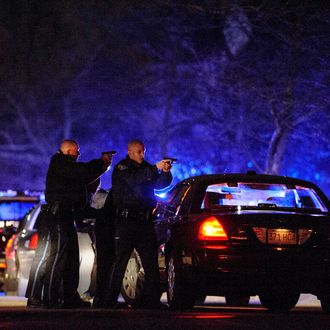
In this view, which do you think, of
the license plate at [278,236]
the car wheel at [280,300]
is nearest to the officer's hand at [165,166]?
the license plate at [278,236]

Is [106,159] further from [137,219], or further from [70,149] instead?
[137,219]

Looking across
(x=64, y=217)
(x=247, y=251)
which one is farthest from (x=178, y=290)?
(x=64, y=217)

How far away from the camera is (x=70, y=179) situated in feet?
40.2

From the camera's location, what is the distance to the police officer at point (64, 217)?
1224 cm

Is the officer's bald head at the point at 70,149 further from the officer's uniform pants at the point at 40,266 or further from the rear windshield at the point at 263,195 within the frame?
the rear windshield at the point at 263,195

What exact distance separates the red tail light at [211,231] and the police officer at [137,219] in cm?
79

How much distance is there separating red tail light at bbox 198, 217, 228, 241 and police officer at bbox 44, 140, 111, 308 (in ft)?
4.53

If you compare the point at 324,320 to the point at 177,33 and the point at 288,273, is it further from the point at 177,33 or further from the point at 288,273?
the point at 177,33

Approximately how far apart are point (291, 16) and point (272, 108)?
2184mm

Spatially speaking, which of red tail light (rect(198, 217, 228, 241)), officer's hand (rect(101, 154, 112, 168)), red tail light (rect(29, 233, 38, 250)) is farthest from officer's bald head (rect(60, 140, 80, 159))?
red tail light (rect(29, 233, 38, 250))

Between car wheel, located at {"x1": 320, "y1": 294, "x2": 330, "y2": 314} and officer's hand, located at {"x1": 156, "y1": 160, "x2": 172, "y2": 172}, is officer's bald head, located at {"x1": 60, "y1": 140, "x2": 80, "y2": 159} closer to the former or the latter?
officer's hand, located at {"x1": 156, "y1": 160, "x2": 172, "y2": 172}

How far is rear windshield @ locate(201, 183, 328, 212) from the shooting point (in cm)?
1225

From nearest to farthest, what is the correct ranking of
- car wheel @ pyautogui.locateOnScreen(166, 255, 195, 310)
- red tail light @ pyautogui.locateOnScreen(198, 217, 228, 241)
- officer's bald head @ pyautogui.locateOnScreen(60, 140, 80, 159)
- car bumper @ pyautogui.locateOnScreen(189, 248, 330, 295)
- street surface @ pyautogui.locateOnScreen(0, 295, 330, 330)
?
1. street surface @ pyautogui.locateOnScreen(0, 295, 330, 330)
2. car bumper @ pyautogui.locateOnScreen(189, 248, 330, 295)
3. red tail light @ pyautogui.locateOnScreen(198, 217, 228, 241)
4. car wheel @ pyautogui.locateOnScreen(166, 255, 195, 310)
5. officer's bald head @ pyautogui.locateOnScreen(60, 140, 80, 159)

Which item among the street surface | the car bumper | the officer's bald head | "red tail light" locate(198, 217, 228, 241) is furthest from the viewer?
the officer's bald head
